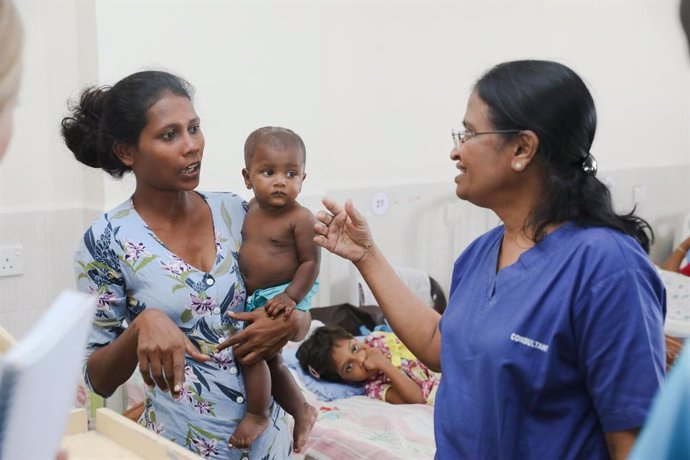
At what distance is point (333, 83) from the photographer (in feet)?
13.4

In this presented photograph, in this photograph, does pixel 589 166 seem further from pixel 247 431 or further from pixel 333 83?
pixel 333 83

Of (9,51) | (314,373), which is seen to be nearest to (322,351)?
(314,373)

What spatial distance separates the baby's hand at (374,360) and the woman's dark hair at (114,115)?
5.97ft

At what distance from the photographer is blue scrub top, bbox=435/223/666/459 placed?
4.12ft

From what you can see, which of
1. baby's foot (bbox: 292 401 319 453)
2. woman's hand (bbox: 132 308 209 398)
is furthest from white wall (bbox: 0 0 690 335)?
baby's foot (bbox: 292 401 319 453)

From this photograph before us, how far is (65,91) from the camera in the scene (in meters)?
3.06

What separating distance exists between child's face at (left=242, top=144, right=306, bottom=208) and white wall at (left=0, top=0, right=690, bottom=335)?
0.42 meters

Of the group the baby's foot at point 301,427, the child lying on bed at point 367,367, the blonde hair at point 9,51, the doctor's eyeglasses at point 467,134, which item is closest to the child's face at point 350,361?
the child lying on bed at point 367,367

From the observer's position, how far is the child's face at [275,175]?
1832mm

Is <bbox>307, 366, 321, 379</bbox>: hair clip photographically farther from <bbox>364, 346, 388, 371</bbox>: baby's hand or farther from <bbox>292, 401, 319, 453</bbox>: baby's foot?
<bbox>292, 401, 319, 453</bbox>: baby's foot

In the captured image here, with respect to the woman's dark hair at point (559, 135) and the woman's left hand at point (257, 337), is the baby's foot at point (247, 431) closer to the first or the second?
the woman's left hand at point (257, 337)

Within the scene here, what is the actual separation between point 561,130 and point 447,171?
3.19 m

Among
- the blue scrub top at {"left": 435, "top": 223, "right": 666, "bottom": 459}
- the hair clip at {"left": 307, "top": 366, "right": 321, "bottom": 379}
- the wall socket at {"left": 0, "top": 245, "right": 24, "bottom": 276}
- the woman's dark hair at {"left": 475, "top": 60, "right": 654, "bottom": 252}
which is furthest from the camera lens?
the hair clip at {"left": 307, "top": 366, "right": 321, "bottom": 379}

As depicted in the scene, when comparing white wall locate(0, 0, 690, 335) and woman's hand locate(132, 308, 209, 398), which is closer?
woman's hand locate(132, 308, 209, 398)
